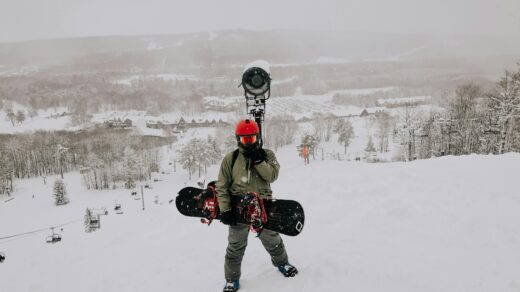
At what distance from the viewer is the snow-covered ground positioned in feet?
13.8

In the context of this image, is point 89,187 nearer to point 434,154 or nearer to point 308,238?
point 434,154

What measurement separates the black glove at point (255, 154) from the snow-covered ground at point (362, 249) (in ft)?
5.97

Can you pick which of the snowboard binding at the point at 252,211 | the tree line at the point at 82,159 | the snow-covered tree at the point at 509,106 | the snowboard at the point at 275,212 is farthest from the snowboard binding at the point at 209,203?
the tree line at the point at 82,159

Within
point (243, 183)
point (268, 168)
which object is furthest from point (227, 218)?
point (268, 168)

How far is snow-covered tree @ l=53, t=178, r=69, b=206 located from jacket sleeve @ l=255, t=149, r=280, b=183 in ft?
172

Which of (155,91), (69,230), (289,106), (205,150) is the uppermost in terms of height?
(155,91)

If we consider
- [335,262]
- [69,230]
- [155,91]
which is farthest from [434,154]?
[155,91]

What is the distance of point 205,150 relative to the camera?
6097cm

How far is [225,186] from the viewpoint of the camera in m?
3.99

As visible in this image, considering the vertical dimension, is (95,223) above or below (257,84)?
below

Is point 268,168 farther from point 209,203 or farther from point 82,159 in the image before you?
point 82,159

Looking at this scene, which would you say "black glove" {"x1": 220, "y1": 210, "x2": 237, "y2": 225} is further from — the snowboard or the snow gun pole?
the snow gun pole

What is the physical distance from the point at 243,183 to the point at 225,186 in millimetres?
245

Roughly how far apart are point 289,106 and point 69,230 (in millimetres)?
120567
